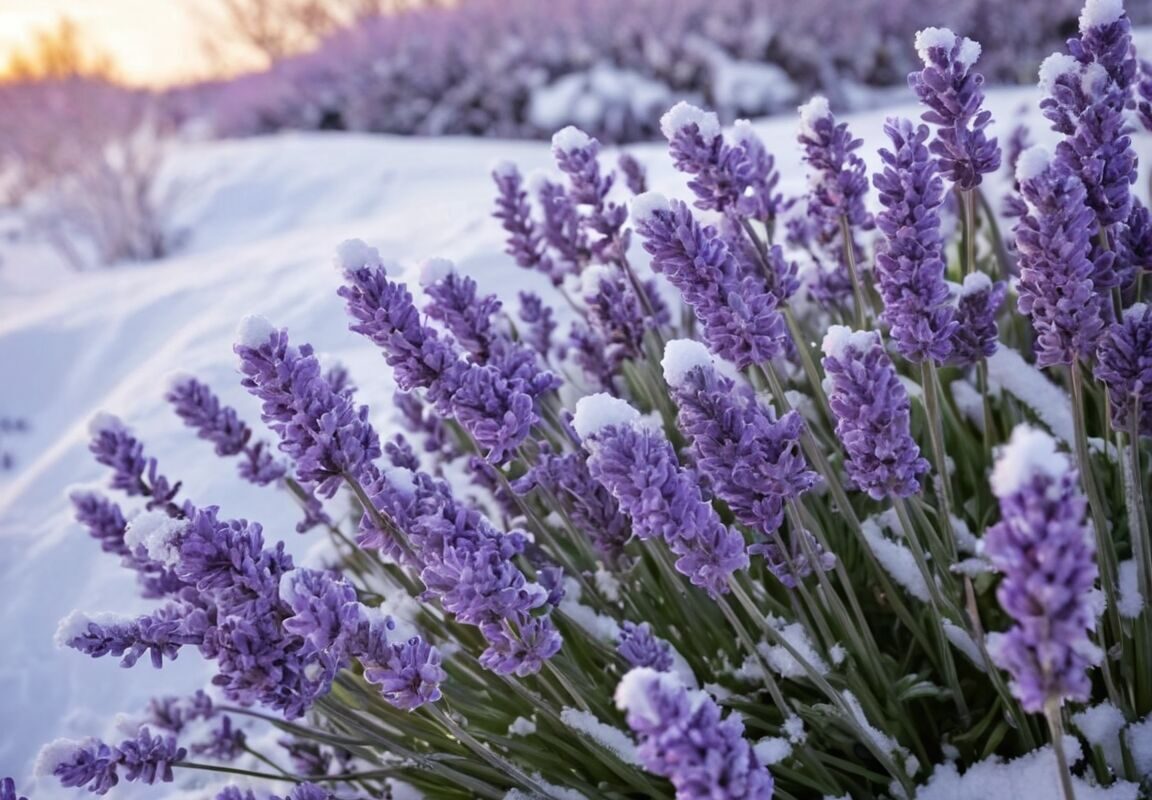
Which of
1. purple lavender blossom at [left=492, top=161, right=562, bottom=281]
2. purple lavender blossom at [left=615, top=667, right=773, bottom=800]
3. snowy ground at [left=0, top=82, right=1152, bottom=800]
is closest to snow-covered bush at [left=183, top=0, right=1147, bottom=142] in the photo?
snowy ground at [left=0, top=82, right=1152, bottom=800]

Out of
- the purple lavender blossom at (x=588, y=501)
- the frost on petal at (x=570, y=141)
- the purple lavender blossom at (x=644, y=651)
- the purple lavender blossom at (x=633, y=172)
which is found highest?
the frost on petal at (x=570, y=141)

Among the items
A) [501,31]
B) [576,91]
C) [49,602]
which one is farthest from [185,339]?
[501,31]

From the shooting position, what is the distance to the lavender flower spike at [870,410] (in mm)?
964

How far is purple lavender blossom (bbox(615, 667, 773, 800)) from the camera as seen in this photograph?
667mm

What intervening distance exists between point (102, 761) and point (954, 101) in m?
1.29

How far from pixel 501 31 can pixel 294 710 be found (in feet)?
36.7

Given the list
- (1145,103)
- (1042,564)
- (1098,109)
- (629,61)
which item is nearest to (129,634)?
(1042,564)

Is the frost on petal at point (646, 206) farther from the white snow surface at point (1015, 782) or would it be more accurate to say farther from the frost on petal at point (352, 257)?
the white snow surface at point (1015, 782)

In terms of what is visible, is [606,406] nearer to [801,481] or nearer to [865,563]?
[801,481]

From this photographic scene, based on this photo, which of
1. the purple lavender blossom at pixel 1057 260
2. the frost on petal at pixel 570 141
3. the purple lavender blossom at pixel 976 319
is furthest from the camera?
the frost on petal at pixel 570 141

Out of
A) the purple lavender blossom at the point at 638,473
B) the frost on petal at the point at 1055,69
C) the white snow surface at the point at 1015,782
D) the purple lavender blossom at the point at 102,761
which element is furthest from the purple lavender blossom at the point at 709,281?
the purple lavender blossom at the point at 102,761

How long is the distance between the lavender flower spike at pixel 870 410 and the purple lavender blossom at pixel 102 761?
0.91 m

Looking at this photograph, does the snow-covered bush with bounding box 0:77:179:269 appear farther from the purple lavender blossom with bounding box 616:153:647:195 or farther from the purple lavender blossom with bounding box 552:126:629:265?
the purple lavender blossom with bounding box 552:126:629:265

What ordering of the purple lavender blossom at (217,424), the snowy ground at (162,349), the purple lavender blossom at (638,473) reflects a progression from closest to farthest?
the purple lavender blossom at (638,473) < the purple lavender blossom at (217,424) < the snowy ground at (162,349)
